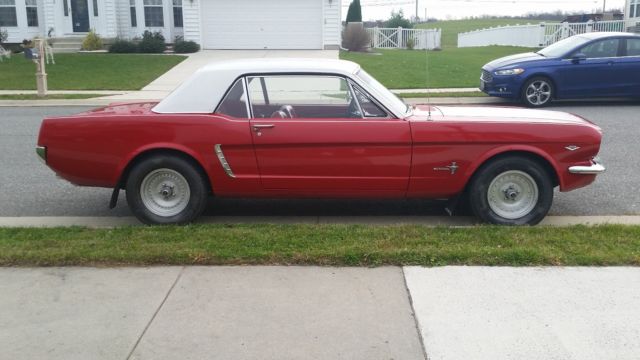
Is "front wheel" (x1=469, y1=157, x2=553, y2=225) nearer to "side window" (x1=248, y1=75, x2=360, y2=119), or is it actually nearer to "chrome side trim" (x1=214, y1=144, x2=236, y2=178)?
"side window" (x1=248, y1=75, x2=360, y2=119)

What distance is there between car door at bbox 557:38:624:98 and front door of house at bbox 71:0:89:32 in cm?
2183

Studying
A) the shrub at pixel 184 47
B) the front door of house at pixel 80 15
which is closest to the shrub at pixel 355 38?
the shrub at pixel 184 47

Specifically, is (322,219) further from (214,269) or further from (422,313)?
(422,313)

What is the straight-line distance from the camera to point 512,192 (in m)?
5.78

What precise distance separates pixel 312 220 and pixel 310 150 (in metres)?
0.78

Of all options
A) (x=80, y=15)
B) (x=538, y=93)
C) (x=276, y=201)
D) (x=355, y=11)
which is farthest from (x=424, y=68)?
(x=80, y=15)

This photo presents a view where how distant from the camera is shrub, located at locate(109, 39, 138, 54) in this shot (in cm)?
2614

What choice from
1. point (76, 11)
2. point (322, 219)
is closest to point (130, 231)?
point (322, 219)

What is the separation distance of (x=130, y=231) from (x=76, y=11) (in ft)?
85.7

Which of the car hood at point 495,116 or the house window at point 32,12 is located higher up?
the house window at point 32,12

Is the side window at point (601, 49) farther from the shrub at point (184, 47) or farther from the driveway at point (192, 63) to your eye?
the shrub at point (184, 47)

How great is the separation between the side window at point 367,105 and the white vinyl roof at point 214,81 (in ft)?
0.54

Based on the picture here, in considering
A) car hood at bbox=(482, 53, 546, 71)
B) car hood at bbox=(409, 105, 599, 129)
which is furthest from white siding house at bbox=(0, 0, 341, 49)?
car hood at bbox=(409, 105, 599, 129)

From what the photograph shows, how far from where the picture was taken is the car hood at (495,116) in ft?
18.7
